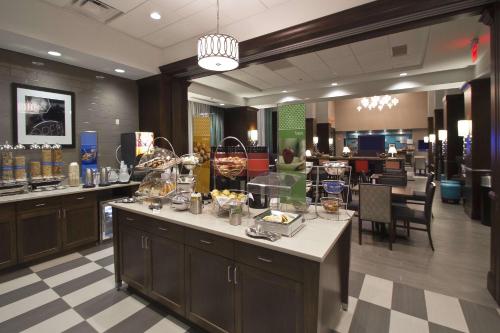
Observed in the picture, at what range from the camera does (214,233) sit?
5.77 feet

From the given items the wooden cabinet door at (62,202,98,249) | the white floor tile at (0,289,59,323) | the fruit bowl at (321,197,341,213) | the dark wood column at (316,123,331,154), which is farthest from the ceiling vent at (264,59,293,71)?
the dark wood column at (316,123,331,154)

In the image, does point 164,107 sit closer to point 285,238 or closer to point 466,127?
point 285,238

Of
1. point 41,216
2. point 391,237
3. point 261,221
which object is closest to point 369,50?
point 391,237

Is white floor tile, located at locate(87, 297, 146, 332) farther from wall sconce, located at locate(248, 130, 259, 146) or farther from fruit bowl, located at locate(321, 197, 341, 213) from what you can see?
wall sconce, located at locate(248, 130, 259, 146)

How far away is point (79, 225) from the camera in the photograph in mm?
3602

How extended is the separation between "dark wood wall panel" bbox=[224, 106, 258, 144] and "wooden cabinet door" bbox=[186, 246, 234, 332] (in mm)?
7357

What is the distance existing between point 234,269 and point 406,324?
161 centimetres

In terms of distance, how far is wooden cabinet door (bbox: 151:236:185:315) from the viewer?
201 centimetres

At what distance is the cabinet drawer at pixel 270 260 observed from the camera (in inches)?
55.9

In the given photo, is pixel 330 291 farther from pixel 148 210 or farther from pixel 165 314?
pixel 148 210

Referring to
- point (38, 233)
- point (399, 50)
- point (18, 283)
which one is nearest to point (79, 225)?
point (38, 233)

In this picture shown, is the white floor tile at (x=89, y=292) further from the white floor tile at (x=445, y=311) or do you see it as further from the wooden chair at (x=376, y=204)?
the wooden chair at (x=376, y=204)

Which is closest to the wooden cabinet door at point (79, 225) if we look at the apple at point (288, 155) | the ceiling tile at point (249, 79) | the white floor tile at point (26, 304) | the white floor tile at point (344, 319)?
the white floor tile at point (26, 304)

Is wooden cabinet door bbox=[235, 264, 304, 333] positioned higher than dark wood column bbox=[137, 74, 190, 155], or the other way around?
dark wood column bbox=[137, 74, 190, 155]
